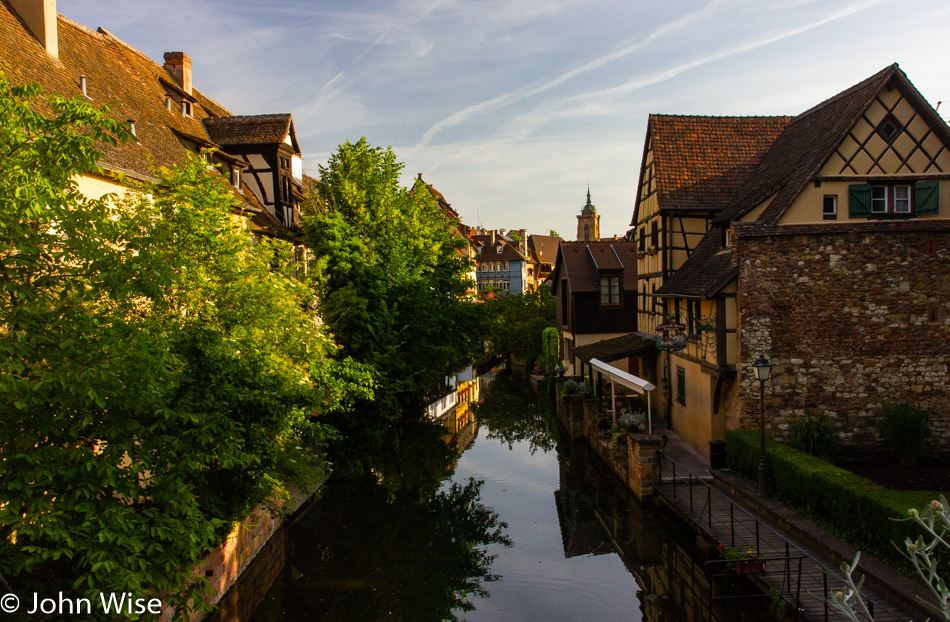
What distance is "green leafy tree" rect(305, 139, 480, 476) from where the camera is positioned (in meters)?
23.1

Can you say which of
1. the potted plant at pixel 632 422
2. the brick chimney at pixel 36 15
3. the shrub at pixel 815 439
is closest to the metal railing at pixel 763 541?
the potted plant at pixel 632 422

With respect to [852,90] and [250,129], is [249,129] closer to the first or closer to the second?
[250,129]

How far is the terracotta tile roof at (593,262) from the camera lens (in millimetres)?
33594

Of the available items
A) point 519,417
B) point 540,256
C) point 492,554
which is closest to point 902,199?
point 492,554

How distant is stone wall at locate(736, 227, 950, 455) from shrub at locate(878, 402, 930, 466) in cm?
45

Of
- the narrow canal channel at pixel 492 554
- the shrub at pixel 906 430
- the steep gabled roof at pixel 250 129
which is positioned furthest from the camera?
the steep gabled roof at pixel 250 129

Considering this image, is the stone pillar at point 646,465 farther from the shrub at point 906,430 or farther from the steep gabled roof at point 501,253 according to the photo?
the steep gabled roof at point 501,253

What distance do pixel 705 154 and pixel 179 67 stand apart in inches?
738

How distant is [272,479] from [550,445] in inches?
594

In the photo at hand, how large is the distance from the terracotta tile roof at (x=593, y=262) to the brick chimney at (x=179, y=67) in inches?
728

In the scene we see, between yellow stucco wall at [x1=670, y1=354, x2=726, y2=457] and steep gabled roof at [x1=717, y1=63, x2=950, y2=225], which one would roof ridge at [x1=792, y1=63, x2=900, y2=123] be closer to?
steep gabled roof at [x1=717, y1=63, x2=950, y2=225]

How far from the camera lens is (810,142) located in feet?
62.1

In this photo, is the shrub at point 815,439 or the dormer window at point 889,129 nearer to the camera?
the shrub at point 815,439

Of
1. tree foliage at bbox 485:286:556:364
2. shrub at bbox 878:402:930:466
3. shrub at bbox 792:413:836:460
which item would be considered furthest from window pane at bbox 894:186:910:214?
tree foliage at bbox 485:286:556:364
